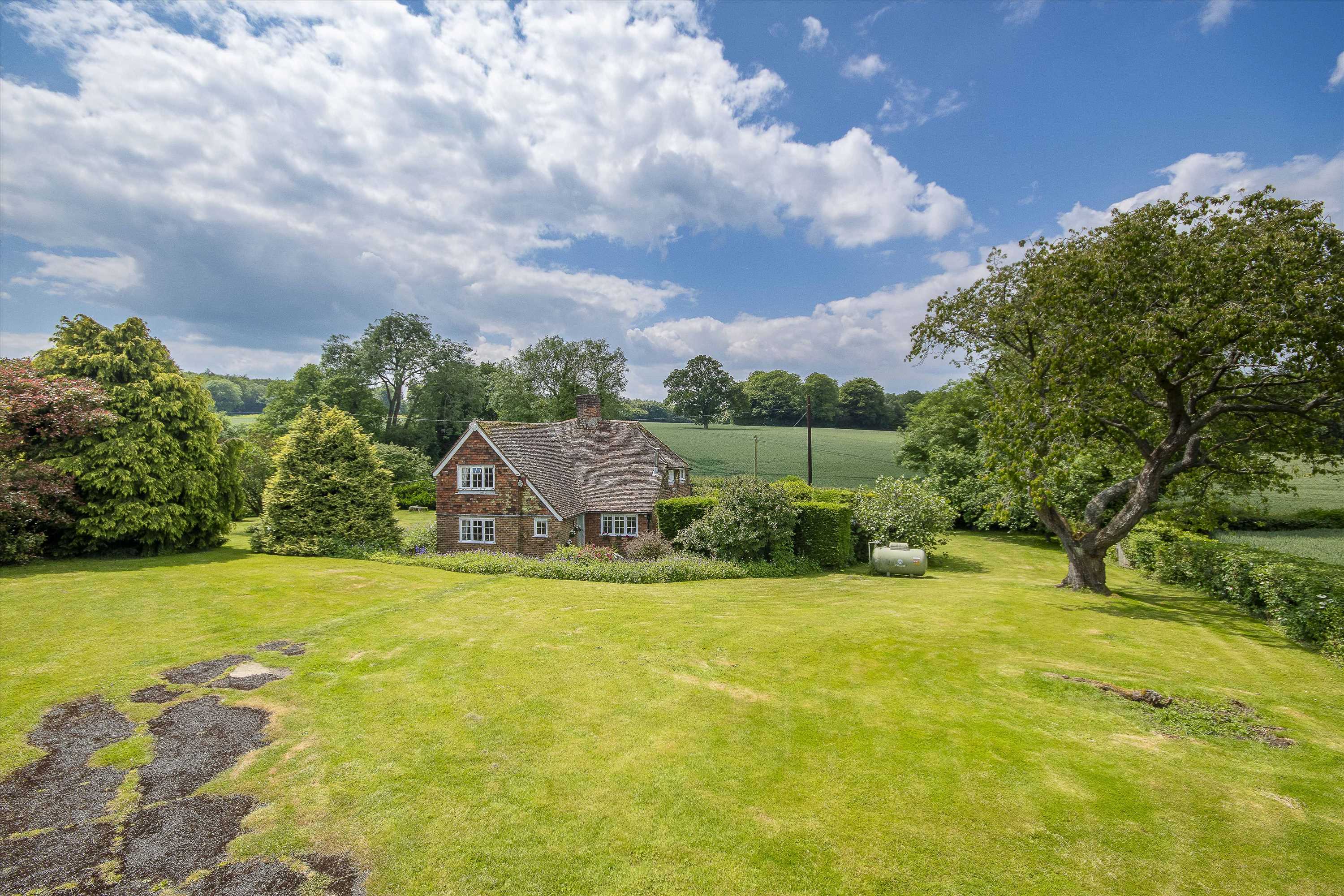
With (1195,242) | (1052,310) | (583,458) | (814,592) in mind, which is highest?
(1195,242)

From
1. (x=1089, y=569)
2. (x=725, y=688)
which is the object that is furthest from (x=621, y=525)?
(x=725, y=688)

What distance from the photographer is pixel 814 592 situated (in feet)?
62.1

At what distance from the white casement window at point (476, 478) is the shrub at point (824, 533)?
50.8 ft

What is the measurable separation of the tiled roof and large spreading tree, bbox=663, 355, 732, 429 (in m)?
45.0

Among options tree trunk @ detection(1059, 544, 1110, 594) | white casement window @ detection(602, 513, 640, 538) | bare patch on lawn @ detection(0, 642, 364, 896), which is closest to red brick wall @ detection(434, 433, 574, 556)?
white casement window @ detection(602, 513, 640, 538)

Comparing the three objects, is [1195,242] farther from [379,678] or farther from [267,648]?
[267,648]

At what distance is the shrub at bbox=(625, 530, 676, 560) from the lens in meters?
26.0

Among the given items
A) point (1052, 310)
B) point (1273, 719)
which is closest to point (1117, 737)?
point (1273, 719)

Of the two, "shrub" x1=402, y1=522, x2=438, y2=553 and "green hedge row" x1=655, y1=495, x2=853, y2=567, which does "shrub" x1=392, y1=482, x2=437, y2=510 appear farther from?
"green hedge row" x1=655, y1=495, x2=853, y2=567

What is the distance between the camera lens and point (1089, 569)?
17.8m

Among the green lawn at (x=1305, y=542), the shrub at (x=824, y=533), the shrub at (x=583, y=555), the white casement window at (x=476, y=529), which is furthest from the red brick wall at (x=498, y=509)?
the green lawn at (x=1305, y=542)

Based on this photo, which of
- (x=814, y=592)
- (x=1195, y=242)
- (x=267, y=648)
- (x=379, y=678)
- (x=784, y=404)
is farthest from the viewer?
(x=784, y=404)

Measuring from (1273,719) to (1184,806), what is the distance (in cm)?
401

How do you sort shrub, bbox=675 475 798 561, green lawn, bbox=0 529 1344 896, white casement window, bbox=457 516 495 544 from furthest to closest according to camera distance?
white casement window, bbox=457 516 495 544, shrub, bbox=675 475 798 561, green lawn, bbox=0 529 1344 896
